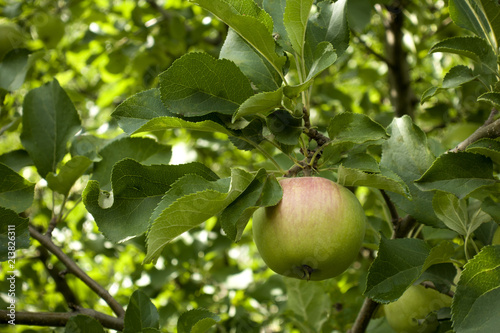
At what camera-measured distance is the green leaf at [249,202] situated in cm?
90

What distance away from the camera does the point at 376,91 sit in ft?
11.2

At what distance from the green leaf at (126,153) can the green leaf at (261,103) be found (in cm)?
48

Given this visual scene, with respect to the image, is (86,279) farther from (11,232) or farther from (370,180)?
(370,180)

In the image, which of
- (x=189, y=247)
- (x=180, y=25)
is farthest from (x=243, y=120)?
(x=180, y=25)

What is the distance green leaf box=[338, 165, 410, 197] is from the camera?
0.92 meters

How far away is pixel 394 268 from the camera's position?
0.99 m

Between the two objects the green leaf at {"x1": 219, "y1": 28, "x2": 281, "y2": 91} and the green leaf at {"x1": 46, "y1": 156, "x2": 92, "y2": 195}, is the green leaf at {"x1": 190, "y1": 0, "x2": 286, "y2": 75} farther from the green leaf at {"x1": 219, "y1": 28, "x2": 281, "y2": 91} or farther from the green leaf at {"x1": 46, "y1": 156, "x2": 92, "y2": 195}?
the green leaf at {"x1": 46, "y1": 156, "x2": 92, "y2": 195}

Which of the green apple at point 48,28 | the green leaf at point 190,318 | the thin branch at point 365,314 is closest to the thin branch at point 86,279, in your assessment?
the green leaf at point 190,318

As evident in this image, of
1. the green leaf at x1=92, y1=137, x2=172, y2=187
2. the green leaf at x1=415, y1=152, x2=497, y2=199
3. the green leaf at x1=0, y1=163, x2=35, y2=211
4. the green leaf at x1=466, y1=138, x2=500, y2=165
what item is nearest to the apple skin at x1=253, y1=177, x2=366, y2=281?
the green leaf at x1=415, y1=152, x2=497, y2=199

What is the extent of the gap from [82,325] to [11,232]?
27cm

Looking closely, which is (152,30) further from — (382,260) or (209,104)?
(382,260)

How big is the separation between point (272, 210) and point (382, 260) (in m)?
0.25

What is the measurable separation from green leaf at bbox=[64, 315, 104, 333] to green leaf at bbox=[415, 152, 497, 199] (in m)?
0.78

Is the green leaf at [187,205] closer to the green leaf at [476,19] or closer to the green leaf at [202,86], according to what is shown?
the green leaf at [202,86]
